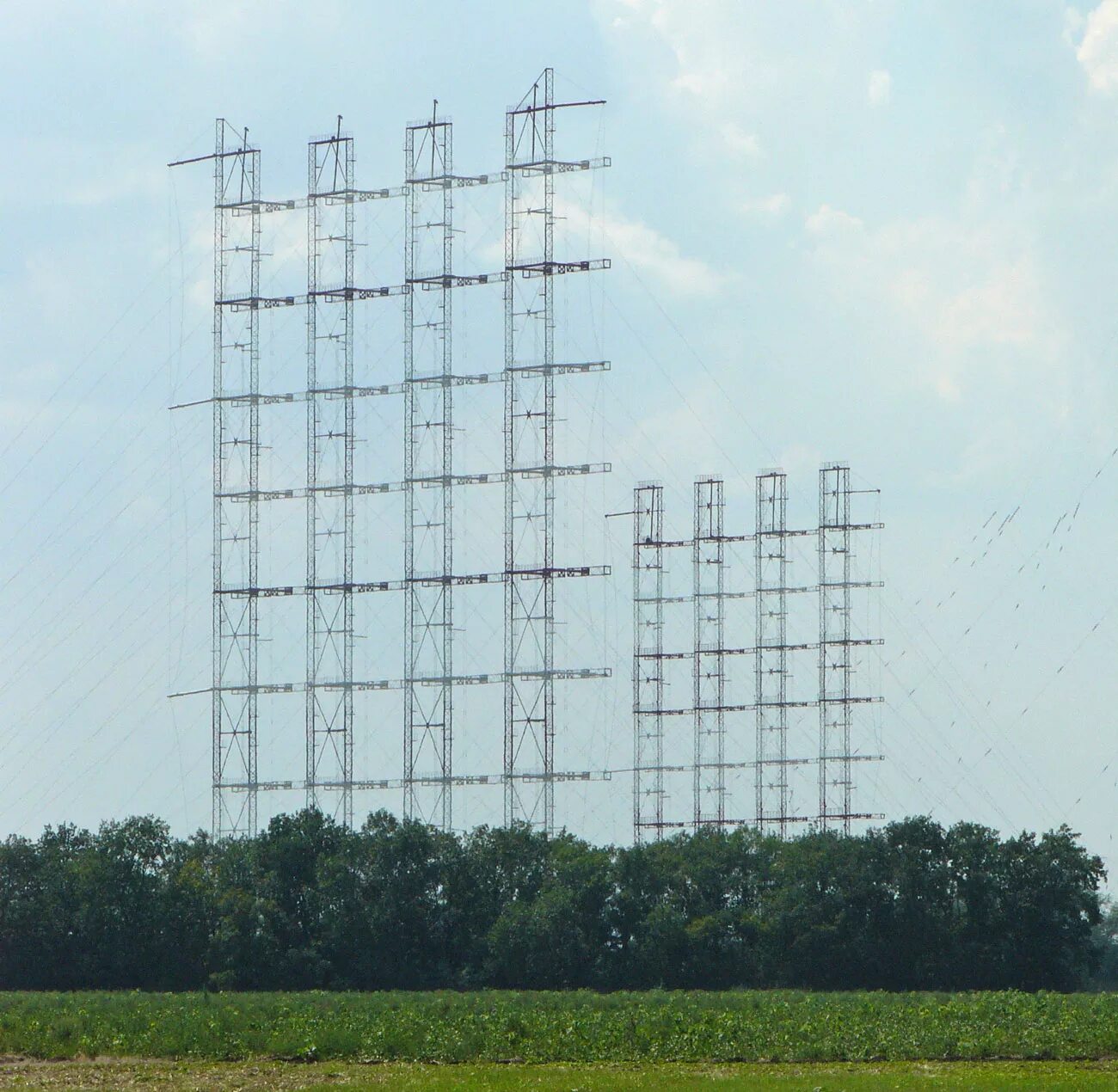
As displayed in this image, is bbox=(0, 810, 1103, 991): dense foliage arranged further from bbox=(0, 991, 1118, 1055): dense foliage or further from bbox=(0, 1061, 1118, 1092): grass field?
bbox=(0, 1061, 1118, 1092): grass field

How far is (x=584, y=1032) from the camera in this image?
160 ft

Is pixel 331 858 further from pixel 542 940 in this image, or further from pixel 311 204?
pixel 311 204

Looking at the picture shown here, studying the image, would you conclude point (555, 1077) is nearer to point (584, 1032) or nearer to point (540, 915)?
point (584, 1032)

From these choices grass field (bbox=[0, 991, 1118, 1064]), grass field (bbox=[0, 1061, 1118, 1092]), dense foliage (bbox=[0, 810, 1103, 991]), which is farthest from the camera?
dense foliage (bbox=[0, 810, 1103, 991])

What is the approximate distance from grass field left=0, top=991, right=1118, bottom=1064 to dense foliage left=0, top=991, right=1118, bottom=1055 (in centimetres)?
5

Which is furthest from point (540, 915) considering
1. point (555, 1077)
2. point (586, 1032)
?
point (555, 1077)

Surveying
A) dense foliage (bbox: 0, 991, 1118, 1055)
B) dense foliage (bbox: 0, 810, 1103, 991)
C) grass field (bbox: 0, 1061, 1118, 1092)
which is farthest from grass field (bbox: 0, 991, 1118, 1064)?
dense foliage (bbox: 0, 810, 1103, 991)

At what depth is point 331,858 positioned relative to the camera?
277 feet

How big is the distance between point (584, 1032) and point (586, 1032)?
0.05 meters

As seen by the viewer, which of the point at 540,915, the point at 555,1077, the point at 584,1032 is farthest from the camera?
the point at 540,915

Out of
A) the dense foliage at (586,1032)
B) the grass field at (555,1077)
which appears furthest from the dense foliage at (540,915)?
the grass field at (555,1077)

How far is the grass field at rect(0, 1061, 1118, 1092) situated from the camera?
39.2 m

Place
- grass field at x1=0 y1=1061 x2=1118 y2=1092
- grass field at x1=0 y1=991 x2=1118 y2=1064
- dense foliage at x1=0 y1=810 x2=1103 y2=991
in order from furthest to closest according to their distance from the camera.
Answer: dense foliage at x1=0 y1=810 x2=1103 y2=991, grass field at x1=0 y1=991 x2=1118 y2=1064, grass field at x1=0 y1=1061 x2=1118 y2=1092

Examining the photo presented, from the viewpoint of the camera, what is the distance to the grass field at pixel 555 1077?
129 ft
